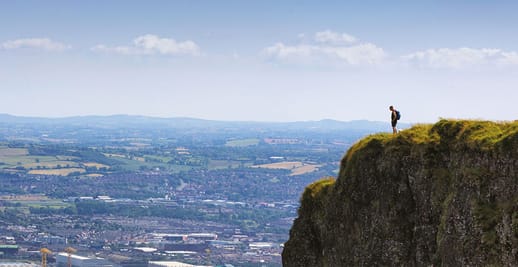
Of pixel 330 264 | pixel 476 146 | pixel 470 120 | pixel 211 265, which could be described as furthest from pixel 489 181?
pixel 211 265

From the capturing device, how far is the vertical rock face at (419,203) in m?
20.3

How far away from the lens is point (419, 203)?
23.2 meters

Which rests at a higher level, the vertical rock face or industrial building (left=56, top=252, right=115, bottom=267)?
the vertical rock face

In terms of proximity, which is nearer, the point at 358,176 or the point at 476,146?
the point at 476,146

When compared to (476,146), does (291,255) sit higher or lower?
lower

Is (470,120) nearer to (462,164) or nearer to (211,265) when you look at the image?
(462,164)

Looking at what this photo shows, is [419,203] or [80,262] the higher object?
[419,203]

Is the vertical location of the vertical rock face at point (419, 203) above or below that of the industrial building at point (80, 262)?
above

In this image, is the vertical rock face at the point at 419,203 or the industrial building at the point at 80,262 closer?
the vertical rock face at the point at 419,203

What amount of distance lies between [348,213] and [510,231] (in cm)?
648

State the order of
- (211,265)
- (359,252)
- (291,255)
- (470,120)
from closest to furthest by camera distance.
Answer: (470,120) < (359,252) < (291,255) < (211,265)

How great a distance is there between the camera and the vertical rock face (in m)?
20.3

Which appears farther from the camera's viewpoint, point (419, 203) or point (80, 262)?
point (80, 262)

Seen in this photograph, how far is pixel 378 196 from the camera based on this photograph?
24469 mm
